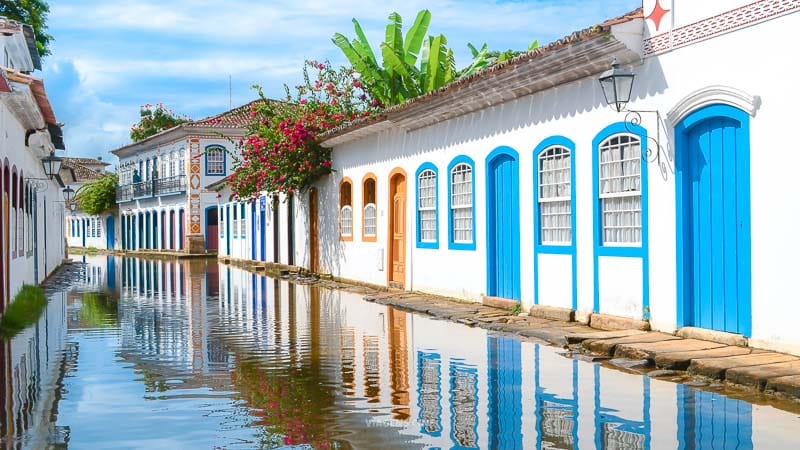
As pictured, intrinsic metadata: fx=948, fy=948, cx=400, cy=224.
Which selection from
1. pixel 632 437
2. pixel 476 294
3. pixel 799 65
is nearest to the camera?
pixel 632 437

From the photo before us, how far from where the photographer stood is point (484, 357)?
32.0 feet

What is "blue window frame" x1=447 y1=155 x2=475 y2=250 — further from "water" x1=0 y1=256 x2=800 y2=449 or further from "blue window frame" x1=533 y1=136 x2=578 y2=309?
"water" x1=0 y1=256 x2=800 y2=449

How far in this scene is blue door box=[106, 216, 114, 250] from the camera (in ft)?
207

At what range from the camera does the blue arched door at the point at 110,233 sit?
6312cm

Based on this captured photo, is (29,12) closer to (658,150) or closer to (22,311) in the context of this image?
(22,311)

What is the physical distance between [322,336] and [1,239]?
194 inches

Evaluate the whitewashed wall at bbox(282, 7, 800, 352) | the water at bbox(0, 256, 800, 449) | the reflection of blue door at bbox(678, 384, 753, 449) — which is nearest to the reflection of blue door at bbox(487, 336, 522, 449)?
the water at bbox(0, 256, 800, 449)

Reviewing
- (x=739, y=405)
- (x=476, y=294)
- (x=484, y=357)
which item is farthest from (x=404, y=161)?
(x=739, y=405)

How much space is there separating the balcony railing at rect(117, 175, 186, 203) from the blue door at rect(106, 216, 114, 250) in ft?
9.47

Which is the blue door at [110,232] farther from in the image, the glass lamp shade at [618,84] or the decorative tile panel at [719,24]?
the decorative tile panel at [719,24]

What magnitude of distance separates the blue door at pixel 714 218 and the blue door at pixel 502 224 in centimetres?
414

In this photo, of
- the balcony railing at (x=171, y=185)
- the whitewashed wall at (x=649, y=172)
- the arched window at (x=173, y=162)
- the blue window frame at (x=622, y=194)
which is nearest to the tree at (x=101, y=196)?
the balcony railing at (x=171, y=185)

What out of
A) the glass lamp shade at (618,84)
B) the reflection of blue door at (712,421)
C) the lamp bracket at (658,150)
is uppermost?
the glass lamp shade at (618,84)

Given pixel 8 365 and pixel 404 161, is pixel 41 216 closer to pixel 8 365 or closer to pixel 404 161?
pixel 404 161
